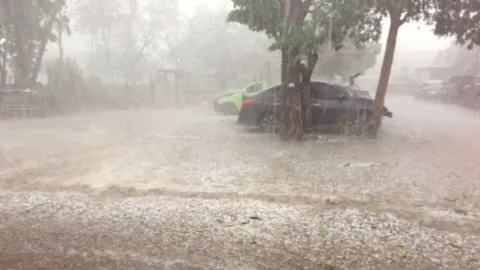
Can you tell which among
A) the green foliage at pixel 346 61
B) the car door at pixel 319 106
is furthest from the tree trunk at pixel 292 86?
the green foliage at pixel 346 61

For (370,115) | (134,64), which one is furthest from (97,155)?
(134,64)

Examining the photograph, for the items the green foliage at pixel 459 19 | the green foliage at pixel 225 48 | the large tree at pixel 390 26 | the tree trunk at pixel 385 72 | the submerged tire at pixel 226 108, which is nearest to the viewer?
the large tree at pixel 390 26

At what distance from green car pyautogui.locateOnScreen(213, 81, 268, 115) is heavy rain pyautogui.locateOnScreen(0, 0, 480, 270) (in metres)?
0.08

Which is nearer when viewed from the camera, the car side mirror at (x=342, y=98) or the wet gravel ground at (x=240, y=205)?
the wet gravel ground at (x=240, y=205)

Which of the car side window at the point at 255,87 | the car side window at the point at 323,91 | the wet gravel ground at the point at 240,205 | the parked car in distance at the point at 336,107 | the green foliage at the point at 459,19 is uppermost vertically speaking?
the green foliage at the point at 459,19

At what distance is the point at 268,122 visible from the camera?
35.2 feet

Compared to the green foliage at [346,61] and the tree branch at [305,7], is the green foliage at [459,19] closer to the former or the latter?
the tree branch at [305,7]

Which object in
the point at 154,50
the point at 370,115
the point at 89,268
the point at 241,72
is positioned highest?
the point at 154,50

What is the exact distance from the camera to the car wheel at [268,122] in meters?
10.7

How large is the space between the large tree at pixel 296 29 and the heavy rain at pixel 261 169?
4cm

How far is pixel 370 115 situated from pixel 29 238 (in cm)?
799

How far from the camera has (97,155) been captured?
788 centimetres

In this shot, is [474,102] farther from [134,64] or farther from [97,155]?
[134,64]

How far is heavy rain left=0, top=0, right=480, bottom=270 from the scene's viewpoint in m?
3.76
